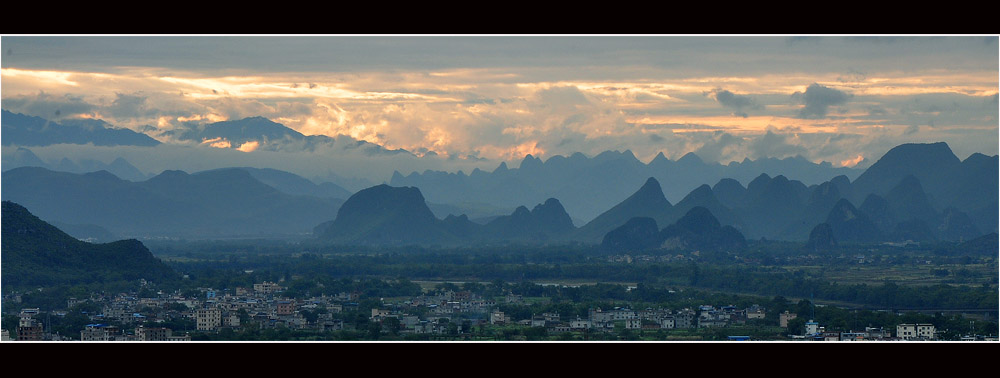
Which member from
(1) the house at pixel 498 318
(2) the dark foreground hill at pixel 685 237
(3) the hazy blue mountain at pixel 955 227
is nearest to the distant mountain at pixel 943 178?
(3) the hazy blue mountain at pixel 955 227

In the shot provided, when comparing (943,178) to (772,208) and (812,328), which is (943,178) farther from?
(812,328)

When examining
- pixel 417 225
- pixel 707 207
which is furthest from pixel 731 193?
pixel 417 225

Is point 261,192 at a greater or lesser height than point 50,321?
greater

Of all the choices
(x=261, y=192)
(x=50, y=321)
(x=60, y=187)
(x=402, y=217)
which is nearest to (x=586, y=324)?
(x=50, y=321)

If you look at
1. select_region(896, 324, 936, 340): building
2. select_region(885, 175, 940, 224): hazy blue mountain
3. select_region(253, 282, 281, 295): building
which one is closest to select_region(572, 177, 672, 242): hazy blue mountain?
select_region(885, 175, 940, 224): hazy blue mountain
